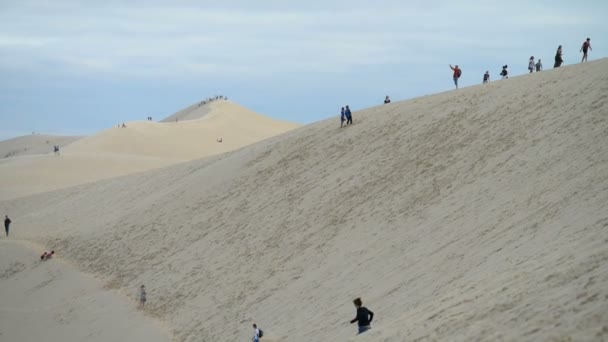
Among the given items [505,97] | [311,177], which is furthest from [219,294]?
[505,97]

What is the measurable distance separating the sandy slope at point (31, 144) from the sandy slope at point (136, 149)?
38094mm

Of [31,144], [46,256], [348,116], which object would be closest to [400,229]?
[348,116]

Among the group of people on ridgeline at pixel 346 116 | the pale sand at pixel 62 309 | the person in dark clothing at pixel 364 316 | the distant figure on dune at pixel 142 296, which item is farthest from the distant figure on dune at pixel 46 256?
the person in dark clothing at pixel 364 316

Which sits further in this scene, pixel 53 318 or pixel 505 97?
pixel 505 97

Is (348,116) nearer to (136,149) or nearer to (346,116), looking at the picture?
(346,116)

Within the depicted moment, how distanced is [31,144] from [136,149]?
74.5 metres

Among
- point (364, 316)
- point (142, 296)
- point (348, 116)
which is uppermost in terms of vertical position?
point (348, 116)

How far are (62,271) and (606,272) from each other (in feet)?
86.1

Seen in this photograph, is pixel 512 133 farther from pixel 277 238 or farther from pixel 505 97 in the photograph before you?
pixel 277 238

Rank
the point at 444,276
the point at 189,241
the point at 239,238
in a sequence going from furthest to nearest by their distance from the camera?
the point at 189,241 < the point at 239,238 < the point at 444,276

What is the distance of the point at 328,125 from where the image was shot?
129 feet

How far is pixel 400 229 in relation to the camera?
2239 centimetres

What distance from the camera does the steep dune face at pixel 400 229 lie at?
42.8 ft

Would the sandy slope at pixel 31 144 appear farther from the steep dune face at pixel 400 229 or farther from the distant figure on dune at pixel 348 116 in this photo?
the distant figure on dune at pixel 348 116
